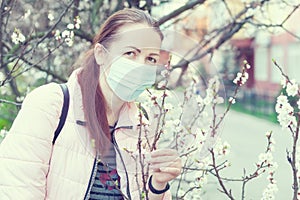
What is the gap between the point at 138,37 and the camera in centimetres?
185

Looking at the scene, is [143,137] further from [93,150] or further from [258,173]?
[258,173]

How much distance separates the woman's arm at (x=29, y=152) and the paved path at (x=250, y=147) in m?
→ 2.39

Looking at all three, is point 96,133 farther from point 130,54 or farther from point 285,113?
point 285,113

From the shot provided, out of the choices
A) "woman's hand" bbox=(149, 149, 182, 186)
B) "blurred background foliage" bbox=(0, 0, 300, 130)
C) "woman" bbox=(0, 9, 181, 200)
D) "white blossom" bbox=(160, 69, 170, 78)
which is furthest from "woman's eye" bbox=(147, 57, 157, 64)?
"blurred background foliage" bbox=(0, 0, 300, 130)

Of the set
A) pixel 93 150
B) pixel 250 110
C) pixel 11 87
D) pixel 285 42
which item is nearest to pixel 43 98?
pixel 93 150

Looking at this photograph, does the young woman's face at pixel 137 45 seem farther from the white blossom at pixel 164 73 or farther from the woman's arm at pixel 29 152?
the woman's arm at pixel 29 152

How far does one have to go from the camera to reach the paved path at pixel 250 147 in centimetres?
557

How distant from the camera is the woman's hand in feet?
5.82

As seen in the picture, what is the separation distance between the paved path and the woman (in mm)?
2202

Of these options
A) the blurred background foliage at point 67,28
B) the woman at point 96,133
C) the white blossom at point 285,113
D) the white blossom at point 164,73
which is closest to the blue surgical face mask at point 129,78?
the woman at point 96,133

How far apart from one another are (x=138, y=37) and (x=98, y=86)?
0.77ft

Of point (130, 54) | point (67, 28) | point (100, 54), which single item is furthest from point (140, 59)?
point (67, 28)

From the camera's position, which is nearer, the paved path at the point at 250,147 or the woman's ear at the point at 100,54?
the woman's ear at the point at 100,54

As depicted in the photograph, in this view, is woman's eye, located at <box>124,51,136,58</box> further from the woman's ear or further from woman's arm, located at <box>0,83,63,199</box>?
woman's arm, located at <box>0,83,63,199</box>
